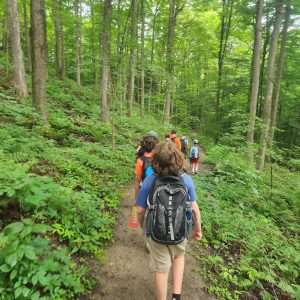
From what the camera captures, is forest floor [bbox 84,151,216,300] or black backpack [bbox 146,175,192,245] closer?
black backpack [bbox 146,175,192,245]

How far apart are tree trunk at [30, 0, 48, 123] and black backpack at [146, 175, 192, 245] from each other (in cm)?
701

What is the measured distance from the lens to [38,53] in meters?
7.61

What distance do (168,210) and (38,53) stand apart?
24.6ft

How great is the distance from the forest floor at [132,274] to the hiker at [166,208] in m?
0.76

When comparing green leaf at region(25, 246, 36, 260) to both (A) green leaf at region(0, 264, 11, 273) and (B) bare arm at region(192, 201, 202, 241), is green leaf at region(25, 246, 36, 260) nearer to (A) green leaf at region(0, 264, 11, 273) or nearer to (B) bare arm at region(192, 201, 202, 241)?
(A) green leaf at region(0, 264, 11, 273)

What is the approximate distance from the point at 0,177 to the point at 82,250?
1.67 metres

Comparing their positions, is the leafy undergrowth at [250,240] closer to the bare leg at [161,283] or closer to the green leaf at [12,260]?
the bare leg at [161,283]

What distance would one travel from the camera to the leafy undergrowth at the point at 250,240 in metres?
3.80

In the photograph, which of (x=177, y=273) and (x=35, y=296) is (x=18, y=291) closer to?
(x=35, y=296)

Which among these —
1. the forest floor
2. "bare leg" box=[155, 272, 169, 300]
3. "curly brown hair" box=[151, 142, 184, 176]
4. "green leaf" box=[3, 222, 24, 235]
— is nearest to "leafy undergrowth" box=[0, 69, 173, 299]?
"green leaf" box=[3, 222, 24, 235]

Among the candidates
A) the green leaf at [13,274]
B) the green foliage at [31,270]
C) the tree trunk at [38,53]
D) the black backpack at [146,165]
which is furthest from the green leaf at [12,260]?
the tree trunk at [38,53]

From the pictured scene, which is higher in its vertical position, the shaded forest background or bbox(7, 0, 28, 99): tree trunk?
bbox(7, 0, 28, 99): tree trunk

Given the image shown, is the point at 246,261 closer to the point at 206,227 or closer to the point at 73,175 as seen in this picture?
the point at 206,227

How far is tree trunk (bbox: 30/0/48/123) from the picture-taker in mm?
7301
